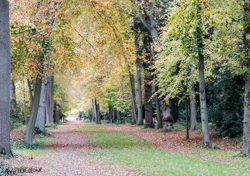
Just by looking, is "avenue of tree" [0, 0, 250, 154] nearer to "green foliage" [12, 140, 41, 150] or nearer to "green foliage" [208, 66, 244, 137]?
"green foliage" [208, 66, 244, 137]

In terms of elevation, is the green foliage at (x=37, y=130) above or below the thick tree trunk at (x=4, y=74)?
below

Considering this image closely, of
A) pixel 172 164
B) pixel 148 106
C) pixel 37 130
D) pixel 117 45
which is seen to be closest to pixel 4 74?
pixel 117 45

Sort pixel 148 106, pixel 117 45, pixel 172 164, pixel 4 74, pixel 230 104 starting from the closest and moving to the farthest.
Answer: pixel 4 74, pixel 172 164, pixel 117 45, pixel 230 104, pixel 148 106

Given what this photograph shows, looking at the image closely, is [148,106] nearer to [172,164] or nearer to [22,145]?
[22,145]

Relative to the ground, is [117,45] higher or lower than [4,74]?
higher

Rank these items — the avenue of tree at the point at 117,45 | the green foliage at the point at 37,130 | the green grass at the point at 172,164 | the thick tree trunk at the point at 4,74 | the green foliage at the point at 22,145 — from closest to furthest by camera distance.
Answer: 1. the green grass at the point at 172,164
2. the thick tree trunk at the point at 4,74
3. the avenue of tree at the point at 117,45
4. the green foliage at the point at 22,145
5. the green foliage at the point at 37,130

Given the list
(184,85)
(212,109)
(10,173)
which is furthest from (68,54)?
(212,109)

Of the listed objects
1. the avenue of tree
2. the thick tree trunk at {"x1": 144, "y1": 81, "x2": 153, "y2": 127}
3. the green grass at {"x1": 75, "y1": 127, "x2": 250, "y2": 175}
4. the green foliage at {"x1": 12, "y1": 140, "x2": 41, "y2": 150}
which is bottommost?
the green grass at {"x1": 75, "y1": 127, "x2": 250, "y2": 175}

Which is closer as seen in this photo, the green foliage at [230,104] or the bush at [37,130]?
the green foliage at [230,104]

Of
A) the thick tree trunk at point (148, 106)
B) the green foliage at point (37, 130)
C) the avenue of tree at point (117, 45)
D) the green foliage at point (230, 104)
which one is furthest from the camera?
the thick tree trunk at point (148, 106)

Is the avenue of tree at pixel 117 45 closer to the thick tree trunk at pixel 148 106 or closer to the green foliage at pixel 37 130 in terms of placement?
the green foliage at pixel 37 130

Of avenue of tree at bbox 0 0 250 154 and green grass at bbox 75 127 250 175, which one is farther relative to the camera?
avenue of tree at bbox 0 0 250 154

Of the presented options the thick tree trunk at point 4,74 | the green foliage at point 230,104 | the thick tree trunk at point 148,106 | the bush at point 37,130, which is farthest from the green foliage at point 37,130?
the green foliage at point 230,104

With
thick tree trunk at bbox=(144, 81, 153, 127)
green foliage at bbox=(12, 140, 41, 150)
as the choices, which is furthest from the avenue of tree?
thick tree trunk at bbox=(144, 81, 153, 127)
